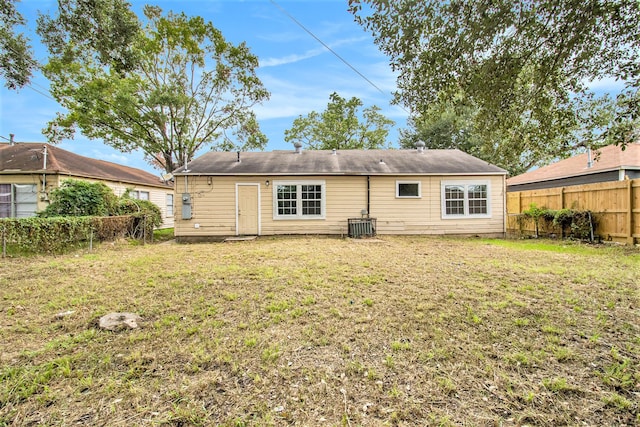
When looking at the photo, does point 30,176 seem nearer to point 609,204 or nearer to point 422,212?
point 422,212

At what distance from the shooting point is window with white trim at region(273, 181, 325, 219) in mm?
11383

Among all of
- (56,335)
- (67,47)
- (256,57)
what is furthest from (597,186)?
(256,57)

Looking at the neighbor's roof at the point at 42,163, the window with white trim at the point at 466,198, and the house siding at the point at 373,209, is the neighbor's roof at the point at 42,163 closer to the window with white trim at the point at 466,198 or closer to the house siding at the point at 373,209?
the house siding at the point at 373,209

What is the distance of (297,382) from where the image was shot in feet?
7.73

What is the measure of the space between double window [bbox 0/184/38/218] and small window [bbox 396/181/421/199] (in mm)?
14947

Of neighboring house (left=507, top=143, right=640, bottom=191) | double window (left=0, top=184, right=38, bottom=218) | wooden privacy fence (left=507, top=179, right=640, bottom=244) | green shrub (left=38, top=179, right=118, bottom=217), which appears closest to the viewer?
wooden privacy fence (left=507, top=179, right=640, bottom=244)

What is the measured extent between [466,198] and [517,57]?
862 centimetres

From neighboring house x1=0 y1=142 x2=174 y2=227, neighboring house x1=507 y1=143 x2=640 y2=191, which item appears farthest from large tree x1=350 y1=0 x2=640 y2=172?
neighboring house x1=0 y1=142 x2=174 y2=227

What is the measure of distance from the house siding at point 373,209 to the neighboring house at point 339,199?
4 centimetres

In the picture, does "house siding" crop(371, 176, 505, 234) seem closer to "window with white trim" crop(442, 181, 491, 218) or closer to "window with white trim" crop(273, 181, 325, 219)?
"window with white trim" crop(442, 181, 491, 218)

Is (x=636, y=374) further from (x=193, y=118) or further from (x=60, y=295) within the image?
(x=193, y=118)

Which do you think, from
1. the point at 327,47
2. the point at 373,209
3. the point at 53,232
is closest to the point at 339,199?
the point at 373,209

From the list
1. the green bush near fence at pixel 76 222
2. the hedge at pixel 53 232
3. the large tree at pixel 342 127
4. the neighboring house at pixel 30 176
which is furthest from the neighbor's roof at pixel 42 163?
the large tree at pixel 342 127

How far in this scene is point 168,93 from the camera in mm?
15430
